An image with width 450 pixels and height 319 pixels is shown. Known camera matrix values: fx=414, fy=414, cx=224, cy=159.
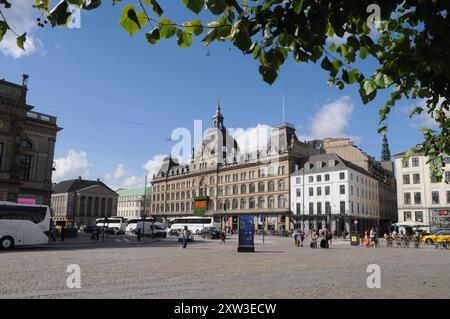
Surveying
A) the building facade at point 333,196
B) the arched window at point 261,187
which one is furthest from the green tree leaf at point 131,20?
the arched window at point 261,187

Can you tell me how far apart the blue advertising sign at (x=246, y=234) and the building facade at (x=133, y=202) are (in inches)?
4923

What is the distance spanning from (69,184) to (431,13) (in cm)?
15774

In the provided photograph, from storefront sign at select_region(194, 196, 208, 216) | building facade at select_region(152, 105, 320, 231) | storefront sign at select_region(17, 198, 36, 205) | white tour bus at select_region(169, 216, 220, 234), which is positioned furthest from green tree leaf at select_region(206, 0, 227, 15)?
storefront sign at select_region(194, 196, 208, 216)

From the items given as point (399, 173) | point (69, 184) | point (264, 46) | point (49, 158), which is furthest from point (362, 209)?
point (69, 184)

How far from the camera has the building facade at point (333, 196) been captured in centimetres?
7669

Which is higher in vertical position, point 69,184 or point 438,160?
point 69,184

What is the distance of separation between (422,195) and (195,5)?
76630 millimetres

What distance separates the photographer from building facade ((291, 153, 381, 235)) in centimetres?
7669

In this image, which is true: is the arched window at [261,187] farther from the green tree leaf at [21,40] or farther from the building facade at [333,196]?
the green tree leaf at [21,40]

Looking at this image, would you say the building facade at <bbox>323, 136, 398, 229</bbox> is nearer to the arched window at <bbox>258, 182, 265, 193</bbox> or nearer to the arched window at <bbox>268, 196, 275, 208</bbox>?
the arched window at <bbox>258, 182, 265, 193</bbox>

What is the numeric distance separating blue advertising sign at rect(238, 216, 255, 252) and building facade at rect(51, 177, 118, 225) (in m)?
115

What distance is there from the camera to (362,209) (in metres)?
81.2

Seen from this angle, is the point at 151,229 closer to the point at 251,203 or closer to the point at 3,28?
the point at 251,203
